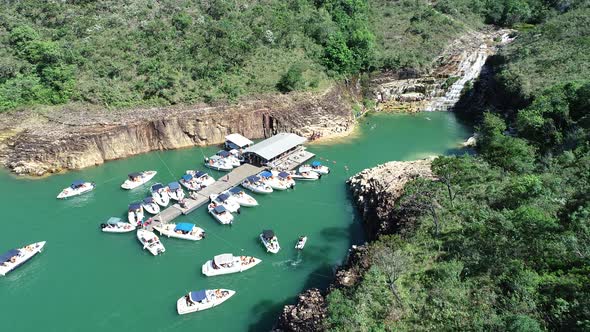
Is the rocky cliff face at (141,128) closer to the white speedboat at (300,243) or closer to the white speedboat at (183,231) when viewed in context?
the white speedboat at (183,231)

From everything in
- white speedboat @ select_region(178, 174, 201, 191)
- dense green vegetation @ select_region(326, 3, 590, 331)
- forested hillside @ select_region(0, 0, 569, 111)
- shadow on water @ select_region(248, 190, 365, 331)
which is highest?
forested hillside @ select_region(0, 0, 569, 111)

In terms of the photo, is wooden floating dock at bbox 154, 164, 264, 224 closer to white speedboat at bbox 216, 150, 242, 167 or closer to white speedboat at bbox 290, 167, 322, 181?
white speedboat at bbox 216, 150, 242, 167

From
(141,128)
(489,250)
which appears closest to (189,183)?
(141,128)

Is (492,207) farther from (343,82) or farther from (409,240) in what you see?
(343,82)

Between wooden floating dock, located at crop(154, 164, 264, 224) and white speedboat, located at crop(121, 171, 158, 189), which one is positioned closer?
wooden floating dock, located at crop(154, 164, 264, 224)

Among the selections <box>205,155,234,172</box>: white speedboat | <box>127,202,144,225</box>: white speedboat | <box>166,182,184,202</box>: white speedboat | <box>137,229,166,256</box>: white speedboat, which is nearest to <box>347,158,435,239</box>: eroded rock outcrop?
<box>205,155,234,172</box>: white speedboat

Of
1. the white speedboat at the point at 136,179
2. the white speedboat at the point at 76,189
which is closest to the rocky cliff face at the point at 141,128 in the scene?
the white speedboat at the point at 76,189
